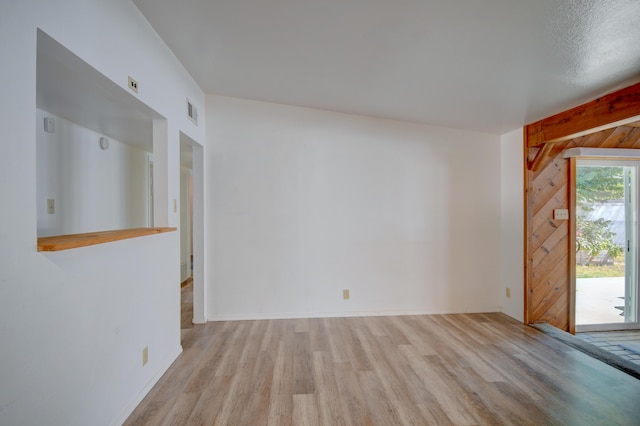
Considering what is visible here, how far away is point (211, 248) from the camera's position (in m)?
3.25

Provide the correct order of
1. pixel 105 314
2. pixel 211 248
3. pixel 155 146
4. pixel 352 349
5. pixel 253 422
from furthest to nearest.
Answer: pixel 211 248, pixel 352 349, pixel 155 146, pixel 253 422, pixel 105 314

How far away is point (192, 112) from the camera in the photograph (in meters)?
2.80

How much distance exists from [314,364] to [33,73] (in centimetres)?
248

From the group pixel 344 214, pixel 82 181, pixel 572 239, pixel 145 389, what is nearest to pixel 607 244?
pixel 572 239

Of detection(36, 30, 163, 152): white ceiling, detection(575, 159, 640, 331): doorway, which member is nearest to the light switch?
detection(575, 159, 640, 331): doorway

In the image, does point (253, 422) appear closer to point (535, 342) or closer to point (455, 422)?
point (455, 422)

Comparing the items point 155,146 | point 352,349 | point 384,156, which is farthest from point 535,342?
point 155,146

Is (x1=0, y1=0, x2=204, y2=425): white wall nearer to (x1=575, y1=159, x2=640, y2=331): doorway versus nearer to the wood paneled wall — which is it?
the wood paneled wall

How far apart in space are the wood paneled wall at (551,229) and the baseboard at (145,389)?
3.79m

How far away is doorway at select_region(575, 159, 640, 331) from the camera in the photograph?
3.36m

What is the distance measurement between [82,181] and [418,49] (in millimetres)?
3351

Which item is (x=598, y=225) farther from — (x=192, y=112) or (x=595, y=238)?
(x=192, y=112)

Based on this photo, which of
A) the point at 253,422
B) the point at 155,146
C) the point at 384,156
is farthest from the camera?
the point at 384,156

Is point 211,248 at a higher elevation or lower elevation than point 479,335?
higher
